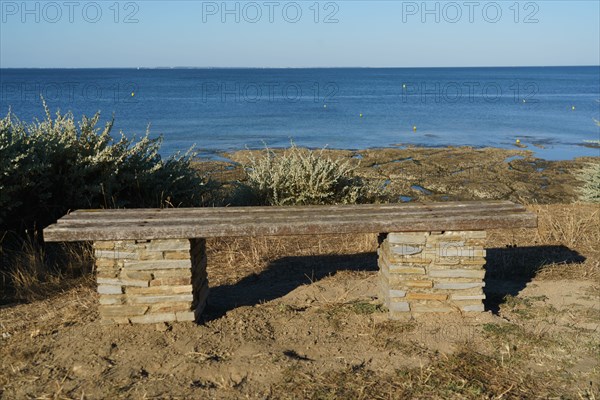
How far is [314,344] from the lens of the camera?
3.95 metres

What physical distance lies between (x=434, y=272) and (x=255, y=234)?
1280 millimetres

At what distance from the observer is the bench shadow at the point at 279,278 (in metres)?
4.75

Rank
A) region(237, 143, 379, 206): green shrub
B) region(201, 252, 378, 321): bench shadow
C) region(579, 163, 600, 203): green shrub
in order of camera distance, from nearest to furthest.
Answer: region(201, 252, 378, 321): bench shadow
region(237, 143, 379, 206): green shrub
region(579, 163, 600, 203): green shrub

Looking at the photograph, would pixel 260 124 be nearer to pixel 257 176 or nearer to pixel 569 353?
pixel 257 176

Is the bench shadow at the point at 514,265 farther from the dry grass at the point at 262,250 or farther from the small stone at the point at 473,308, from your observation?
the dry grass at the point at 262,250

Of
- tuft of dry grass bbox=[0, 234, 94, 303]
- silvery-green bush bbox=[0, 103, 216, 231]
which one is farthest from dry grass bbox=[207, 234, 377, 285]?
tuft of dry grass bbox=[0, 234, 94, 303]

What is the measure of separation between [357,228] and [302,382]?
1068mm

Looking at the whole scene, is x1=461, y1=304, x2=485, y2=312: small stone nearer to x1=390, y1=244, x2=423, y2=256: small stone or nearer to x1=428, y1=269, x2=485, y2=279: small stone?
x1=428, y1=269, x2=485, y2=279: small stone

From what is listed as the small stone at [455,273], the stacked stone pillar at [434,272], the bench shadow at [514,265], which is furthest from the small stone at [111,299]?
the bench shadow at [514,265]

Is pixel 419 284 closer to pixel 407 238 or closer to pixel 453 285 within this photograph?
pixel 453 285

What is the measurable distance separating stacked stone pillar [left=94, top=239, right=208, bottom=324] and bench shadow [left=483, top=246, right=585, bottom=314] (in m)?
2.27

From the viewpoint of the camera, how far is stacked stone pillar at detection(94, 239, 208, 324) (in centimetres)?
398

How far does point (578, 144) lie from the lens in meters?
25.2

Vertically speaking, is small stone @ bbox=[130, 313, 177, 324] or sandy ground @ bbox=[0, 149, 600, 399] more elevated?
small stone @ bbox=[130, 313, 177, 324]
